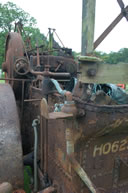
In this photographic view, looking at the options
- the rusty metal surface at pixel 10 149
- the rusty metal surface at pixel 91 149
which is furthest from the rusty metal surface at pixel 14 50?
the rusty metal surface at pixel 91 149

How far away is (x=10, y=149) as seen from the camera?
6.64 ft

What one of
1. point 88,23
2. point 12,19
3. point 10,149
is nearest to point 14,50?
point 88,23

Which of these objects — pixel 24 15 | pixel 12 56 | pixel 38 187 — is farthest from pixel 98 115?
pixel 24 15

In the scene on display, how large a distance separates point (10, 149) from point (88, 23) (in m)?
1.56

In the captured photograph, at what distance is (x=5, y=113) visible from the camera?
85.0 inches

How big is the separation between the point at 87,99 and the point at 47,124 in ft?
2.58

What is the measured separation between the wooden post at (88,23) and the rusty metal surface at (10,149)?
44.2 inches

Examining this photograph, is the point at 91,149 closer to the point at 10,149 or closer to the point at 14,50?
the point at 10,149

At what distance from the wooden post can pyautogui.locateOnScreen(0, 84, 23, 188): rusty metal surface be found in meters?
1.12

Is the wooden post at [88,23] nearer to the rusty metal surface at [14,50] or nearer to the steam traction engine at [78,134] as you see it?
the steam traction engine at [78,134]

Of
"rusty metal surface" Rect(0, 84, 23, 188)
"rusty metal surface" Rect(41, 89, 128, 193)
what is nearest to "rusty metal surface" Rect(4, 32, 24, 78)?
"rusty metal surface" Rect(0, 84, 23, 188)

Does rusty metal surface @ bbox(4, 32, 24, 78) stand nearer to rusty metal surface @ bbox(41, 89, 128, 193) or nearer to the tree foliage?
rusty metal surface @ bbox(41, 89, 128, 193)

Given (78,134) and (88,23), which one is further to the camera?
(88,23)

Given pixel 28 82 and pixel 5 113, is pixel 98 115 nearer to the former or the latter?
pixel 5 113
